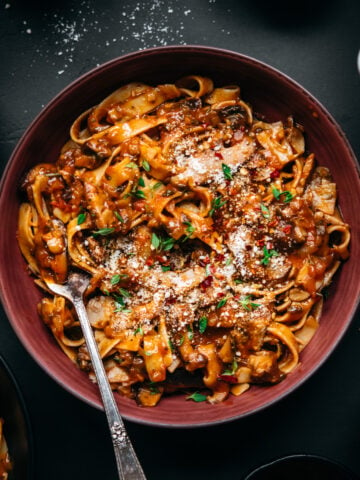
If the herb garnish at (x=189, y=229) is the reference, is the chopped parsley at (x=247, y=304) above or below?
below

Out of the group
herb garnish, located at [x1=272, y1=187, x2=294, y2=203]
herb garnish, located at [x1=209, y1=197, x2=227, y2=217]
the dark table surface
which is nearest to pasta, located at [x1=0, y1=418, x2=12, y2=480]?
the dark table surface

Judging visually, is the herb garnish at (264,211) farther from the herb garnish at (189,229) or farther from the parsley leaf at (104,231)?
the parsley leaf at (104,231)

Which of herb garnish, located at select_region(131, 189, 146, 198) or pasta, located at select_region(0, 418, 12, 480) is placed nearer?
herb garnish, located at select_region(131, 189, 146, 198)

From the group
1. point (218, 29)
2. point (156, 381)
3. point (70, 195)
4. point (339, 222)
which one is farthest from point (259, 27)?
point (156, 381)

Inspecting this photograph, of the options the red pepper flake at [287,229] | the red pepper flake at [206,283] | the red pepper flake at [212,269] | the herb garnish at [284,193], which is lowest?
the red pepper flake at [206,283]

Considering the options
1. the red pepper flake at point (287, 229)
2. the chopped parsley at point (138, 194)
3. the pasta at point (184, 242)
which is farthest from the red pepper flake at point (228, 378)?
the chopped parsley at point (138, 194)

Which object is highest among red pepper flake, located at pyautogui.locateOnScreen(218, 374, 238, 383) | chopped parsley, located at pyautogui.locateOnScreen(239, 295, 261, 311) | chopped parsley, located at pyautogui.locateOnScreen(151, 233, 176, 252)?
chopped parsley, located at pyautogui.locateOnScreen(151, 233, 176, 252)

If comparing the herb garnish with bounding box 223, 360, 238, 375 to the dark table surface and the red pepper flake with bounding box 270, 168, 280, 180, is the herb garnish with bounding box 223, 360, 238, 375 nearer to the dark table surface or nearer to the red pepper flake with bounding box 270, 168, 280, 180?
the dark table surface
